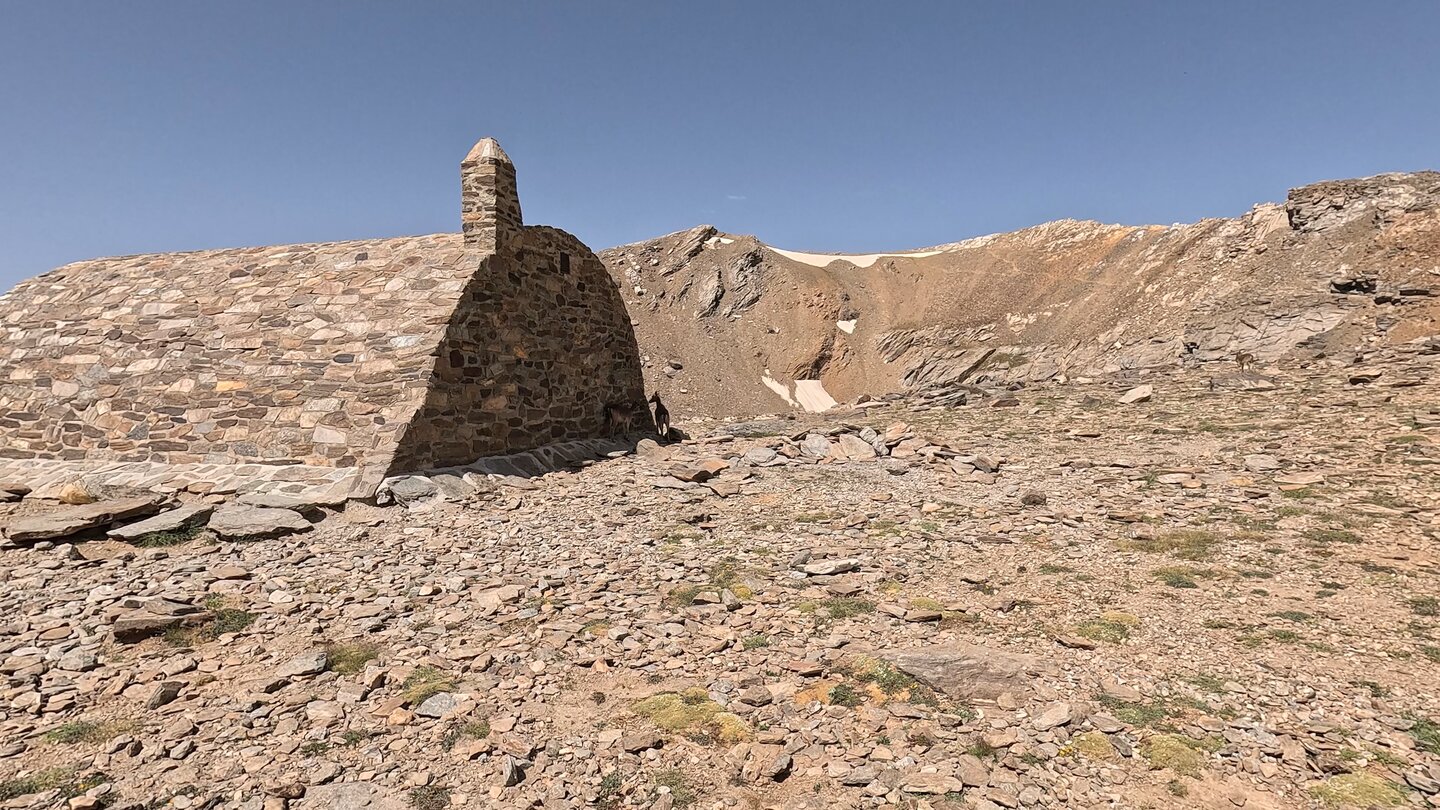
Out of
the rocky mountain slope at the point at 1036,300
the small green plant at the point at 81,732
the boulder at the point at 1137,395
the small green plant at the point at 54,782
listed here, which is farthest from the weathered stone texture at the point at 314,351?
the rocky mountain slope at the point at 1036,300

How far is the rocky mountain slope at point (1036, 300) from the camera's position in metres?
23.7

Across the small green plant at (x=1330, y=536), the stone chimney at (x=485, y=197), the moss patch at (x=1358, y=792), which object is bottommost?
the moss patch at (x=1358, y=792)

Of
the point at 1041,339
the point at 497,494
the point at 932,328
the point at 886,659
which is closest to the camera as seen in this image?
the point at 886,659

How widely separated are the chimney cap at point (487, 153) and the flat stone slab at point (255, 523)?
7.46 m

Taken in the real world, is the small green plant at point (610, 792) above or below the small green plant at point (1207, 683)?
below

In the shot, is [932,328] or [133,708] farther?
[932,328]

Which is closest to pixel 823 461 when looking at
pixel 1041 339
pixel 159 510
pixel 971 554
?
pixel 971 554

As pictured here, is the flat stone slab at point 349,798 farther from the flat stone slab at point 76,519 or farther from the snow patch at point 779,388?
the snow patch at point 779,388

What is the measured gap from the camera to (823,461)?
1355cm

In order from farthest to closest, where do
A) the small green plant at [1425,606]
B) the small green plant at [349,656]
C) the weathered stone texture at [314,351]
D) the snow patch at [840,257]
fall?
the snow patch at [840,257] < the weathered stone texture at [314,351] < the small green plant at [1425,606] < the small green plant at [349,656]

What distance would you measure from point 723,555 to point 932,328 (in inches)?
1682

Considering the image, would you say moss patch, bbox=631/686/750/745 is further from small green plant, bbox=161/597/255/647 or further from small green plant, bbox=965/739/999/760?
small green plant, bbox=161/597/255/647

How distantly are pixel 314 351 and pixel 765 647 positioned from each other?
33.2ft

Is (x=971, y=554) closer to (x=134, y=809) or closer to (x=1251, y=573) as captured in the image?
(x=1251, y=573)
